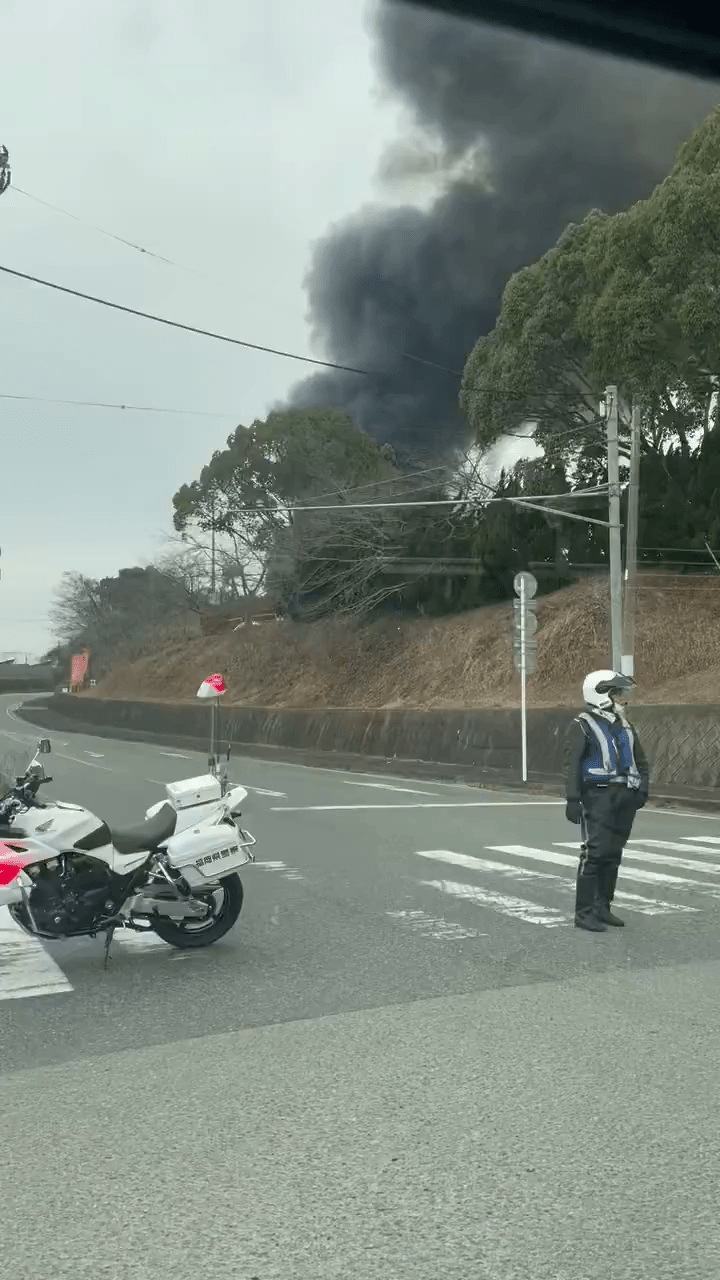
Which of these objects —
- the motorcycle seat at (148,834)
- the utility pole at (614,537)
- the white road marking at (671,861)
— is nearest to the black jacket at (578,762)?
the motorcycle seat at (148,834)

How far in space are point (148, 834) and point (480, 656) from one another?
34.0 meters

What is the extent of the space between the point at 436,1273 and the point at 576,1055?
7.39 ft

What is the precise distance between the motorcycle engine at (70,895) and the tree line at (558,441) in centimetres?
2167

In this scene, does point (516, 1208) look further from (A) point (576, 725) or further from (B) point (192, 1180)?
(A) point (576, 725)

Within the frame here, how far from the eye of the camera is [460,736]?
29859 mm

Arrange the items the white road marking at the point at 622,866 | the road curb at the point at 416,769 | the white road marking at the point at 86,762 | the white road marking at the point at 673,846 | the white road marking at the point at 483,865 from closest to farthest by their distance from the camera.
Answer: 1. the white road marking at the point at 622,866
2. the white road marking at the point at 483,865
3. the white road marking at the point at 673,846
4. the road curb at the point at 416,769
5. the white road marking at the point at 86,762

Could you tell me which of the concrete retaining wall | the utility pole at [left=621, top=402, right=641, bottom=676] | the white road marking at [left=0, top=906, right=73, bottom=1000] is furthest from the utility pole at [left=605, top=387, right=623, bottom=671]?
the white road marking at [left=0, top=906, right=73, bottom=1000]

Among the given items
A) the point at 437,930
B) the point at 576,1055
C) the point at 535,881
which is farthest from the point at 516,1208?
the point at 535,881

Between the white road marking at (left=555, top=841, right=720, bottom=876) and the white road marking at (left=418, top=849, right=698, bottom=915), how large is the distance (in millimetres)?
1316

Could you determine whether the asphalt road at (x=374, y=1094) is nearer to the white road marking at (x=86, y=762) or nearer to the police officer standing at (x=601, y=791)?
the police officer standing at (x=601, y=791)

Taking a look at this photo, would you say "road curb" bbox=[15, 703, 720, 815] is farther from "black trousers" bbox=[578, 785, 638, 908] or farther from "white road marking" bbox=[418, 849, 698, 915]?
"black trousers" bbox=[578, 785, 638, 908]

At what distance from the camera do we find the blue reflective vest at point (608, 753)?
28.9ft

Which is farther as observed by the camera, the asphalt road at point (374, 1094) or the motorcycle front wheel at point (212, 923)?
the motorcycle front wheel at point (212, 923)

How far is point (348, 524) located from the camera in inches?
1818
